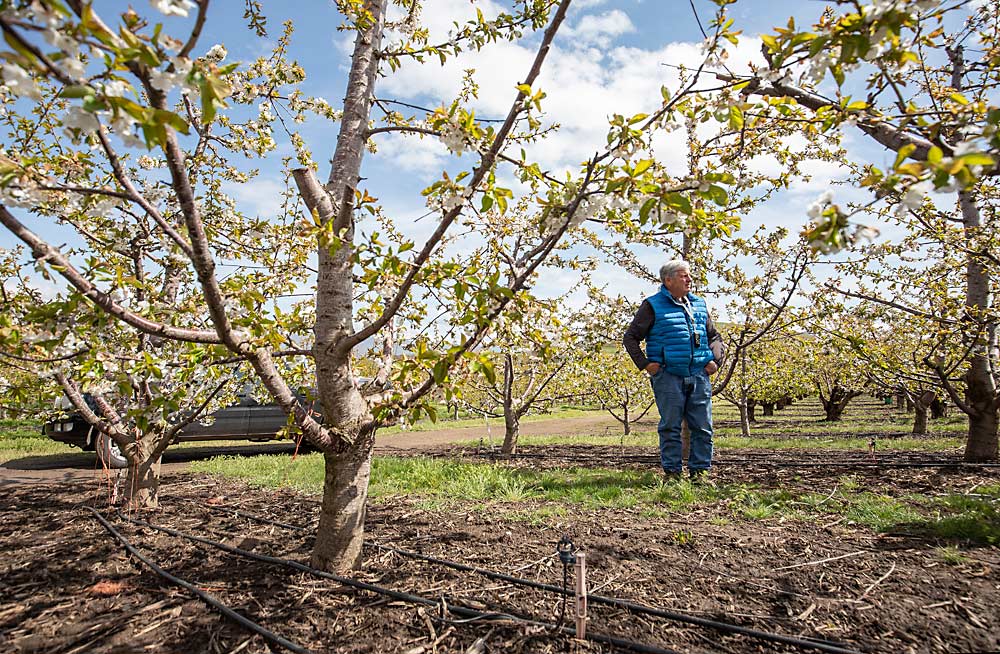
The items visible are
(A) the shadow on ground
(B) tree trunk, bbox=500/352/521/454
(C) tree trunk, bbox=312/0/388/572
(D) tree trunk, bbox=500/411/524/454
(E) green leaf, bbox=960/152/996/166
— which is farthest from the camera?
(A) the shadow on ground

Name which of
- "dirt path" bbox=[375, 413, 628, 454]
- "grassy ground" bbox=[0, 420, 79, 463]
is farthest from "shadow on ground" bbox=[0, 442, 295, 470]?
"dirt path" bbox=[375, 413, 628, 454]

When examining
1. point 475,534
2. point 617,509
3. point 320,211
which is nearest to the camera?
point 320,211

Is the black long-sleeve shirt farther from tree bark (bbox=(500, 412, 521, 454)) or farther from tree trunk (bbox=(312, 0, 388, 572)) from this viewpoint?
tree bark (bbox=(500, 412, 521, 454))

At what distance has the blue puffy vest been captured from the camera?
15.4 ft

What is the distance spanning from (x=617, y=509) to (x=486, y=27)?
3.44 metres

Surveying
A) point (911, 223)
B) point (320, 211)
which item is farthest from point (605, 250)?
point (320, 211)

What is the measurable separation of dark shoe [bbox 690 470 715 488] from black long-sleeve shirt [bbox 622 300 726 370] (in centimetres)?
106

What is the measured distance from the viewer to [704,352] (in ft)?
15.7

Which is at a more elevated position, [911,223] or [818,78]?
[911,223]

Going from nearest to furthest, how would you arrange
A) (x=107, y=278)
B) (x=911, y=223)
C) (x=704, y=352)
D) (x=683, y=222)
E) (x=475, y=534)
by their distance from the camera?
(x=683, y=222) < (x=107, y=278) < (x=475, y=534) < (x=704, y=352) < (x=911, y=223)

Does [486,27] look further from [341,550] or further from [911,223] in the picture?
[911,223]

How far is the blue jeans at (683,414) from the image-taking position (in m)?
4.67

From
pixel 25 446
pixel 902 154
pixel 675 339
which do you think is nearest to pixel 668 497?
pixel 675 339

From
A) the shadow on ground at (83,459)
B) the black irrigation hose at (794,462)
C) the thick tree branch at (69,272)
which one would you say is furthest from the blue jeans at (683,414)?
the shadow on ground at (83,459)
